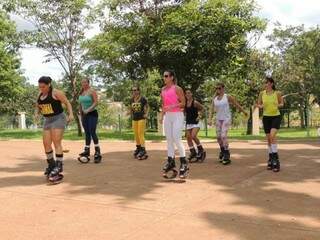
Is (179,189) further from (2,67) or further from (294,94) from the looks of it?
(294,94)

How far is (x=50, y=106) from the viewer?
891 centimetres

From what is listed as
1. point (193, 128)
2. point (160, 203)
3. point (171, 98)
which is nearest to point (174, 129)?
point (171, 98)

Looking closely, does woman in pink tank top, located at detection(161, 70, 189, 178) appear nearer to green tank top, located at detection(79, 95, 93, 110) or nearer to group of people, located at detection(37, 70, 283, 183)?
group of people, located at detection(37, 70, 283, 183)

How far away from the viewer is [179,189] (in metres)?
8.15

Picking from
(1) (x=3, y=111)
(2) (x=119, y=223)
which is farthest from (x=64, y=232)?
(1) (x=3, y=111)

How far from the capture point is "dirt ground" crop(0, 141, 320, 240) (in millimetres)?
5852

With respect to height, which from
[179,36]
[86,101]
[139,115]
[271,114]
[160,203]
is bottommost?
[160,203]

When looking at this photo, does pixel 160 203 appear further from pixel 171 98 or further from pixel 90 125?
pixel 90 125

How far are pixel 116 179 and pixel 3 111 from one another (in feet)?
147

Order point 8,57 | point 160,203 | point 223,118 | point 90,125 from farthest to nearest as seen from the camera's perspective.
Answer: point 8,57, point 90,125, point 223,118, point 160,203

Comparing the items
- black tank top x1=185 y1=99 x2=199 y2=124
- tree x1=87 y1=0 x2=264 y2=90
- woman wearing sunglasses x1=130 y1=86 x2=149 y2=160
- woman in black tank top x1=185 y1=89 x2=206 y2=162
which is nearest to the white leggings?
woman in black tank top x1=185 y1=89 x2=206 y2=162

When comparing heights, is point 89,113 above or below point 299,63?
below

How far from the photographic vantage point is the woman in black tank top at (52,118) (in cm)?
883

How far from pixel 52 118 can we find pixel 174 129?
2.11m
